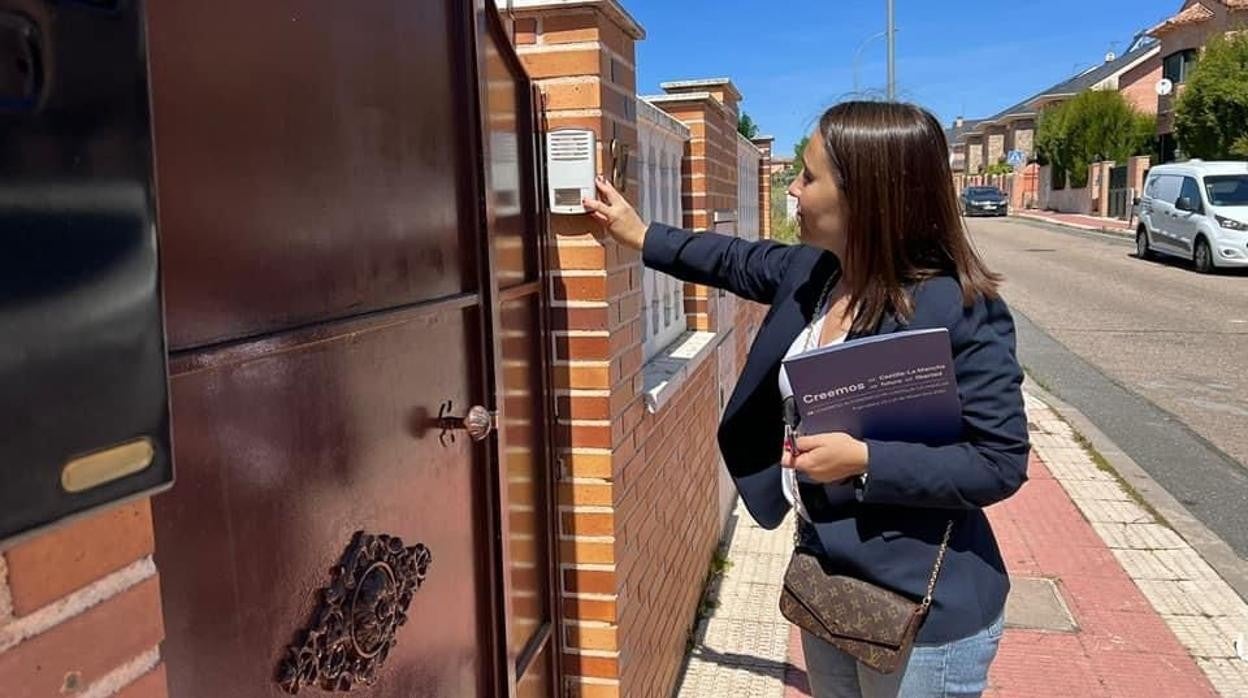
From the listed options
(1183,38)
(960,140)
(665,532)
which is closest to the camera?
(665,532)

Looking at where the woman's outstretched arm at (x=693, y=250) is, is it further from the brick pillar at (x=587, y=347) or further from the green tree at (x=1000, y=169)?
the green tree at (x=1000, y=169)

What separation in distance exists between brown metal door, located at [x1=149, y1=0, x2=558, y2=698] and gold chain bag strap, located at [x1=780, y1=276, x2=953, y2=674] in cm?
62

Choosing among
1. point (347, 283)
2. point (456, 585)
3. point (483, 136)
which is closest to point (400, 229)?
point (347, 283)

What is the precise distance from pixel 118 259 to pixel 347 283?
707mm

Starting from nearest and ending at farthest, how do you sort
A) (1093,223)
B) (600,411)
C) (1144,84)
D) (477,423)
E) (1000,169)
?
1. (477,423)
2. (600,411)
3. (1093,223)
4. (1144,84)
5. (1000,169)

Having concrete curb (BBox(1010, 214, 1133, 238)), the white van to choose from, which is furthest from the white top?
concrete curb (BBox(1010, 214, 1133, 238))

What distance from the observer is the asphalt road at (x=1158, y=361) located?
686 centimetres

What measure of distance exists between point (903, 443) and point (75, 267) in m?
1.55

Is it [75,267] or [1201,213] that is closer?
[75,267]

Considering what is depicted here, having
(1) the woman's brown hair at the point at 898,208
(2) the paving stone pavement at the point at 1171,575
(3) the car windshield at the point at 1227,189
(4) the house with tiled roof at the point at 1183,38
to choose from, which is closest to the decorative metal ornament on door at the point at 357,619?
(1) the woman's brown hair at the point at 898,208

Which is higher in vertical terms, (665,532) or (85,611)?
(85,611)

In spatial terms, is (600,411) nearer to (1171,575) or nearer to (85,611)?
(85,611)

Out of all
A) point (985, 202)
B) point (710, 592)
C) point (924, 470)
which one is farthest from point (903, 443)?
point (985, 202)

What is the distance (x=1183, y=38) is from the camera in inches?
1524
